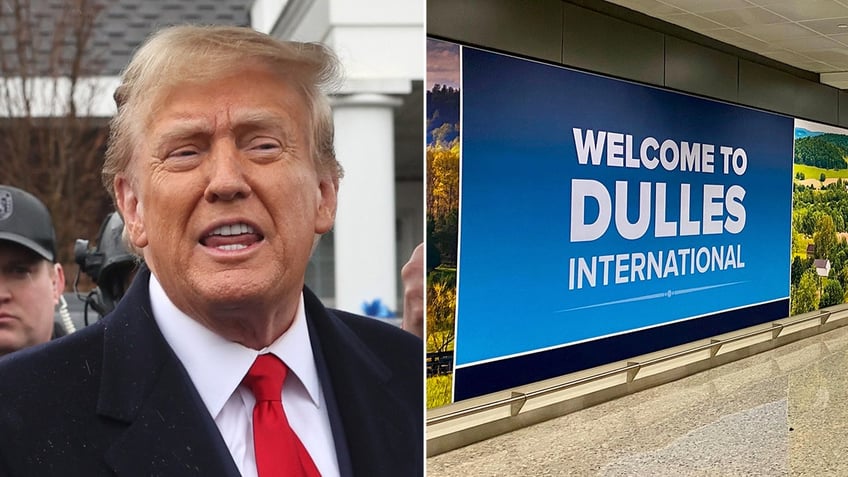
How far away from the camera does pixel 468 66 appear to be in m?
5.47

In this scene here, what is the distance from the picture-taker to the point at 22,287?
104 cm

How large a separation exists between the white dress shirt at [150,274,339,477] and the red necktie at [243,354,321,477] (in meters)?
0.01

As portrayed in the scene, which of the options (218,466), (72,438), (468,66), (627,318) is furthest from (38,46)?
(627,318)

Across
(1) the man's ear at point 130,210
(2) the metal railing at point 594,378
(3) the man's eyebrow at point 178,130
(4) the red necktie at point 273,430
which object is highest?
(3) the man's eyebrow at point 178,130

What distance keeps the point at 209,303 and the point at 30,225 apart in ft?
0.98

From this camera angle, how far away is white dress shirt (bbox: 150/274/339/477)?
1286 mm

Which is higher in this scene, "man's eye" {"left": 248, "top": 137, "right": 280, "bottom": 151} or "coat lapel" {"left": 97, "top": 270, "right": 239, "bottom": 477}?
"man's eye" {"left": 248, "top": 137, "right": 280, "bottom": 151}

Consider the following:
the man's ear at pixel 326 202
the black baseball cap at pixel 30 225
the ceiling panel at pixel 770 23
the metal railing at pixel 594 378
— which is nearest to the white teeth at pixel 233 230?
the man's ear at pixel 326 202

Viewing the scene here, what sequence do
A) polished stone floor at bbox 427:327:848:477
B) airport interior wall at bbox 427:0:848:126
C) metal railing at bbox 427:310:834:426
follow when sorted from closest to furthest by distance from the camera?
polished stone floor at bbox 427:327:848:477 → airport interior wall at bbox 427:0:848:126 → metal railing at bbox 427:310:834:426

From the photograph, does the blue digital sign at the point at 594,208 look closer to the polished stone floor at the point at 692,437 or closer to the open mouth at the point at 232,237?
the polished stone floor at the point at 692,437

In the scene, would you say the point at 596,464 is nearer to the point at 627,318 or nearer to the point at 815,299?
the point at 627,318

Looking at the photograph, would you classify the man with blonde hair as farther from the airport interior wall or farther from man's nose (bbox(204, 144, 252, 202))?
the airport interior wall

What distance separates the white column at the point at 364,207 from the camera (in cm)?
134

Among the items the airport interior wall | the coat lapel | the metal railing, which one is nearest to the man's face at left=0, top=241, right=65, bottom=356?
the coat lapel
